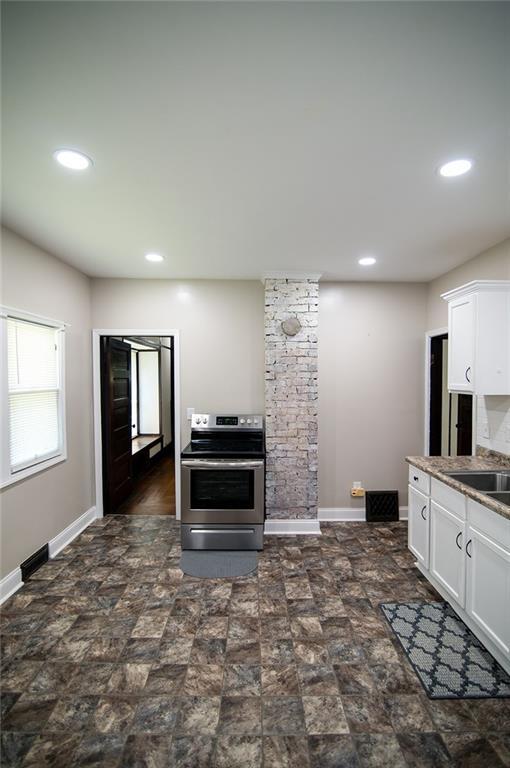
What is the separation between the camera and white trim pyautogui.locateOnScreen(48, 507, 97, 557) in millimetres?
3111

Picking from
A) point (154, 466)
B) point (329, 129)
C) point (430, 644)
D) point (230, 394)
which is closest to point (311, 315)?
point (230, 394)

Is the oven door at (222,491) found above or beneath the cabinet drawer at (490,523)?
beneath

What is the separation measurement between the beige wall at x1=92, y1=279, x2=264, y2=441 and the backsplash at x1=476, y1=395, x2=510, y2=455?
6.86 ft

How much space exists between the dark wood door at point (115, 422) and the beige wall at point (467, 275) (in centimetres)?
363

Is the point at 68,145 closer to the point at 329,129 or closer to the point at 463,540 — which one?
the point at 329,129

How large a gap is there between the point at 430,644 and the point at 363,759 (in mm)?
854

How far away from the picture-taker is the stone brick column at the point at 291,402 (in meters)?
3.60

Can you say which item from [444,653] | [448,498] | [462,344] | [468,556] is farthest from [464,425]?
[444,653]

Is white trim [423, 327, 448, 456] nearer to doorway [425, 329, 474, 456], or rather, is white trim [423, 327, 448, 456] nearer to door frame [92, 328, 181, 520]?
doorway [425, 329, 474, 456]

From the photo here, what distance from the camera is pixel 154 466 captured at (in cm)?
616

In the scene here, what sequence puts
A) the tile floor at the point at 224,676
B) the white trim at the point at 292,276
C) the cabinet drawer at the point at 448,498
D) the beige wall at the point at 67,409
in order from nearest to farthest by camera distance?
the tile floor at the point at 224,676 < the cabinet drawer at the point at 448,498 < the beige wall at the point at 67,409 < the white trim at the point at 292,276

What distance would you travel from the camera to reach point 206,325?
12.7ft

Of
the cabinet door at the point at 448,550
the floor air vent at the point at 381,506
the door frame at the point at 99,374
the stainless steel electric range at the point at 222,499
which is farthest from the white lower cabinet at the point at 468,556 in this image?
the door frame at the point at 99,374

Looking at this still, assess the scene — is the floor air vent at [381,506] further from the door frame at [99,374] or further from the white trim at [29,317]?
the white trim at [29,317]
